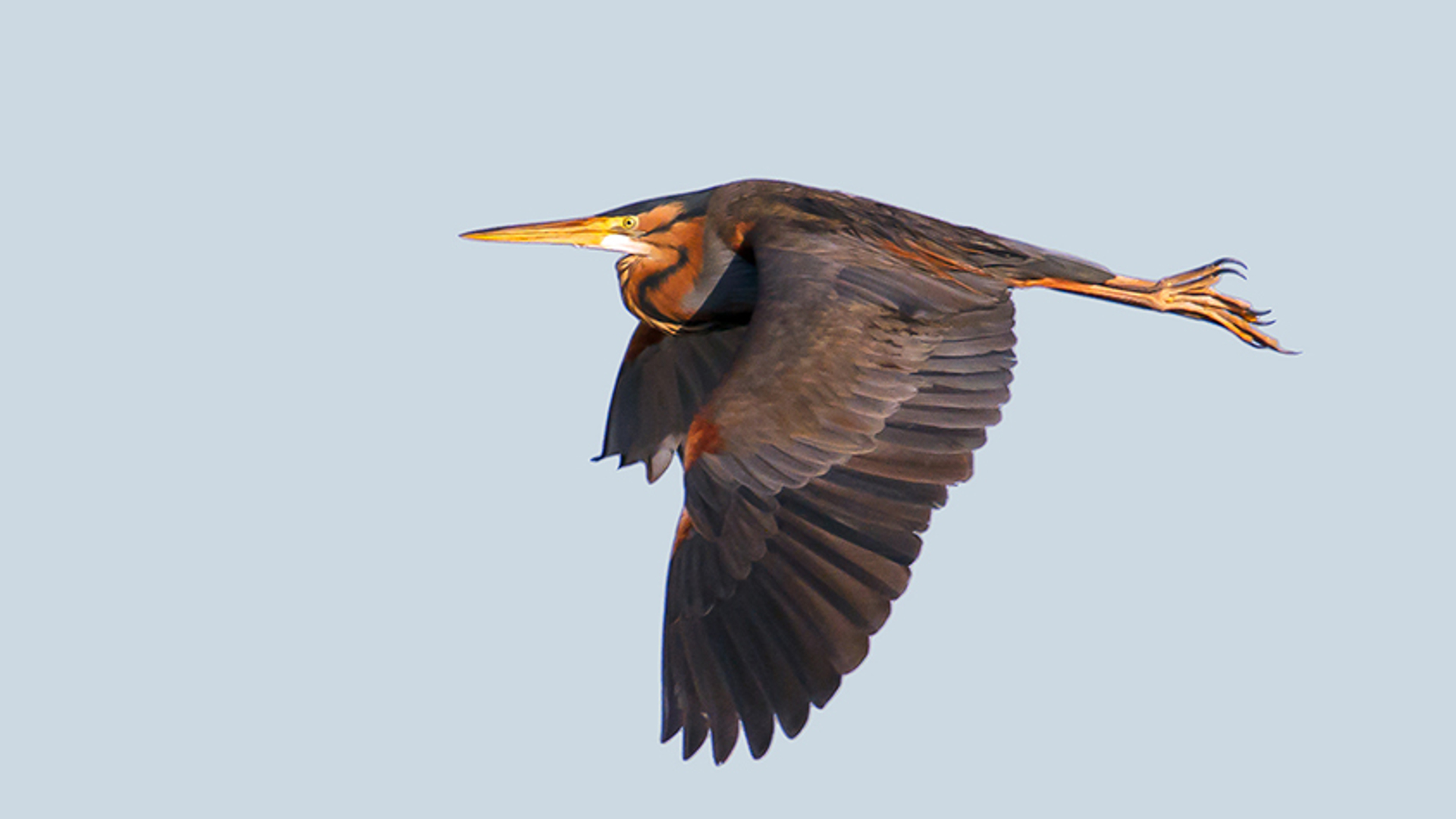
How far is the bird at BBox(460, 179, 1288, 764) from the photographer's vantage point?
6.97m

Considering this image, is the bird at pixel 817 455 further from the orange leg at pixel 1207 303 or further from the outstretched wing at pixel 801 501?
the orange leg at pixel 1207 303

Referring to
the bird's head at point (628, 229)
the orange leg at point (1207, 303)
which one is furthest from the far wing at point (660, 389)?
the orange leg at point (1207, 303)

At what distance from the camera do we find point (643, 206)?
28.2 ft

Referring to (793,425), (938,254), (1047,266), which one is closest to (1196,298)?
(1047,266)

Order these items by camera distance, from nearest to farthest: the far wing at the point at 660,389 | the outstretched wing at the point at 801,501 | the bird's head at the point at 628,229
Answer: the outstretched wing at the point at 801,501 → the bird's head at the point at 628,229 → the far wing at the point at 660,389

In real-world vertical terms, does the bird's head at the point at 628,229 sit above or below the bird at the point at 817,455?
above

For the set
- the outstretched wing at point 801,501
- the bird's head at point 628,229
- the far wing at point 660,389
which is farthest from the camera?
the far wing at point 660,389

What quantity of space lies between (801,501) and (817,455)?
19 centimetres

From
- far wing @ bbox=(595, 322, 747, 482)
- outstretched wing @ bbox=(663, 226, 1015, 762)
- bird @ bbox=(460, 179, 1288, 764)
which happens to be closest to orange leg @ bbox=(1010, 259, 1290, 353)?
bird @ bbox=(460, 179, 1288, 764)

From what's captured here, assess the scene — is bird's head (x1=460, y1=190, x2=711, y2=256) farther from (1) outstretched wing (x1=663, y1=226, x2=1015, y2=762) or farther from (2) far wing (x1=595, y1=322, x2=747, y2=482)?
(1) outstretched wing (x1=663, y1=226, x2=1015, y2=762)

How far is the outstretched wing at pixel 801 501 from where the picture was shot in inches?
274

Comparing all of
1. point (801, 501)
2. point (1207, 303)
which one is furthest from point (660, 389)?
point (1207, 303)

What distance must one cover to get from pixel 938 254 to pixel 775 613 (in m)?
1.96

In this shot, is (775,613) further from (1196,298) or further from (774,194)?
(1196,298)
